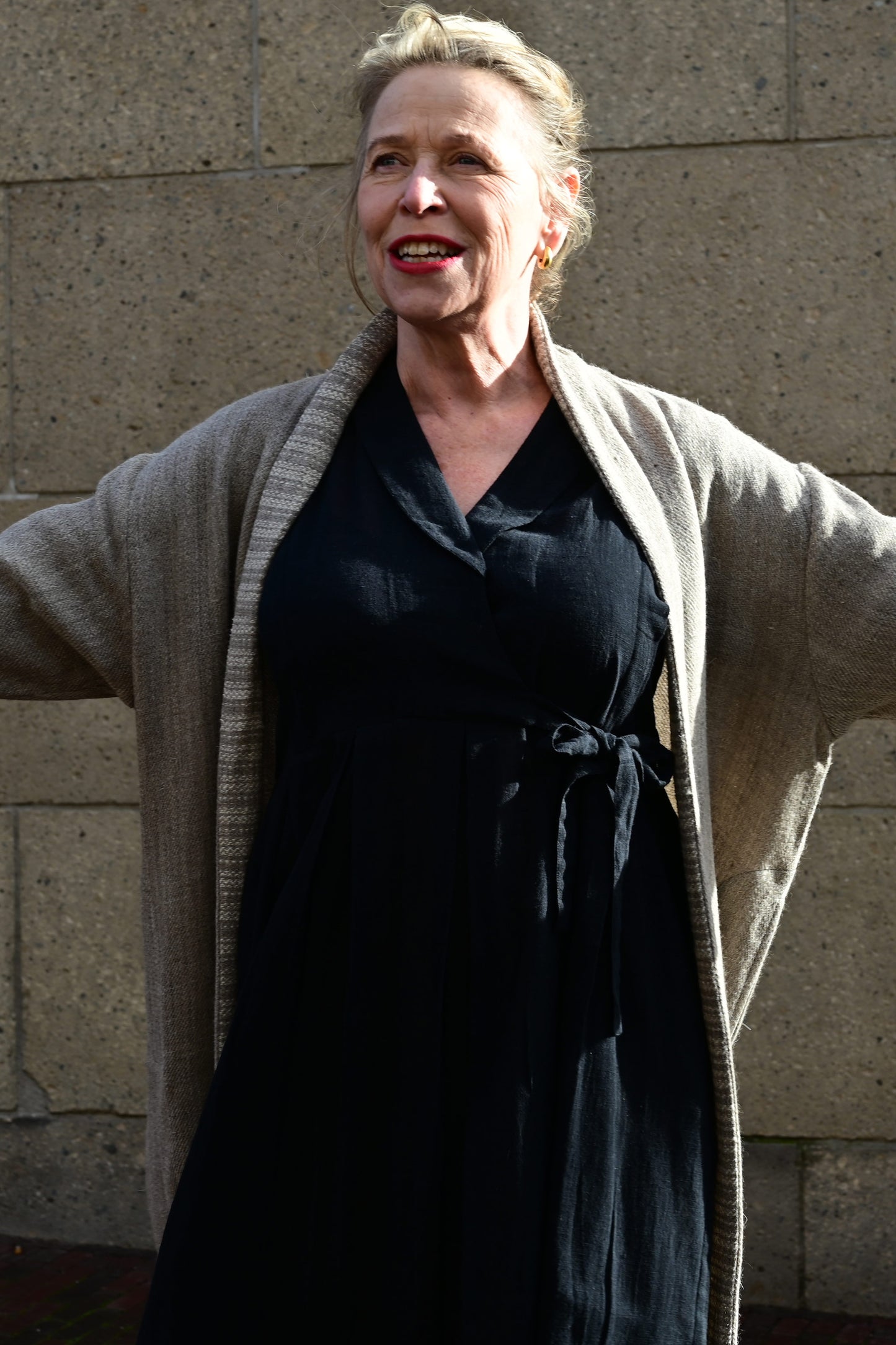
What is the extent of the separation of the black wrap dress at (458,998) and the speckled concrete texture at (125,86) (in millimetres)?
1987

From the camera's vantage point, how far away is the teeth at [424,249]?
6.63ft

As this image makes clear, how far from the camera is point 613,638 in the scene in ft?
6.27

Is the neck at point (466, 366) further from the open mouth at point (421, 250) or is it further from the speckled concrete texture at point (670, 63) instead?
the speckled concrete texture at point (670, 63)

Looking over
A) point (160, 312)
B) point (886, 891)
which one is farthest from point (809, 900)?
point (160, 312)

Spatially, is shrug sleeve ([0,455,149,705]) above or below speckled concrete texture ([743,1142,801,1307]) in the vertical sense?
above

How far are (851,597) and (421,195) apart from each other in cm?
79

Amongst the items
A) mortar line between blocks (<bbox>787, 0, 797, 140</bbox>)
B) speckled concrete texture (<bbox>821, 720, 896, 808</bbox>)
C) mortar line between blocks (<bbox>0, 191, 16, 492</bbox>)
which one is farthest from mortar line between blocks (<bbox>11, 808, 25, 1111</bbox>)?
mortar line between blocks (<bbox>787, 0, 797, 140</bbox>)

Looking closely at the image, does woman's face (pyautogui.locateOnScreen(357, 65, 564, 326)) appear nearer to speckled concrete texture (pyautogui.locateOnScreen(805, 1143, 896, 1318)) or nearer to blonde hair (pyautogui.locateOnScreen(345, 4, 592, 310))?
blonde hair (pyautogui.locateOnScreen(345, 4, 592, 310))

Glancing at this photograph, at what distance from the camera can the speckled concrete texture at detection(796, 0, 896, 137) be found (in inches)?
132

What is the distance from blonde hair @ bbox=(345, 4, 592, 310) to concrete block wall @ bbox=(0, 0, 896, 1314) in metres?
1.27

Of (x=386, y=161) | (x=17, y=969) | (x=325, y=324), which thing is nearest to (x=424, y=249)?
(x=386, y=161)

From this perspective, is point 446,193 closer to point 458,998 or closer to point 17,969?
point 458,998

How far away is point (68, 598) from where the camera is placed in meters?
2.09

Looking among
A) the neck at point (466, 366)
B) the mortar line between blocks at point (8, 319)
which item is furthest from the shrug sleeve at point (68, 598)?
the mortar line between blocks at point (8, 319)
